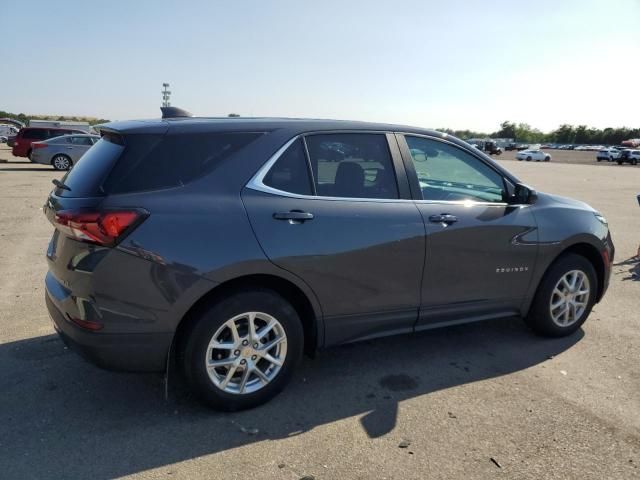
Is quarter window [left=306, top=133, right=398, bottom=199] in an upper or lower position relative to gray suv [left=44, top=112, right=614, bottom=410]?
upper

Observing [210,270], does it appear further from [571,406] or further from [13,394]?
[571,406]

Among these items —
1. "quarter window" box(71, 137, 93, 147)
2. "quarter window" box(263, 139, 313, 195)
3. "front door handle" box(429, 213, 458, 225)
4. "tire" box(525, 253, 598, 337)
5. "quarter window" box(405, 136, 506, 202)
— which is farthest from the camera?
"quarter window" box(71, 137, 93, 147)

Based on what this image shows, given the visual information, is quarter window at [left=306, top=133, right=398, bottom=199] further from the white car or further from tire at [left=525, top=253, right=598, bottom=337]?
the white car

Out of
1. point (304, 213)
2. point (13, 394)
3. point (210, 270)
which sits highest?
point (304, 213)

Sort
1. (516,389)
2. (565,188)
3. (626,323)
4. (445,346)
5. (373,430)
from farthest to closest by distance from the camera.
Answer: (565,188)
(626,323)
(445,346)
(516,389)
(373,430)

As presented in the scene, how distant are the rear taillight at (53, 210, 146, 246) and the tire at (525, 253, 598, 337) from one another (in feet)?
11.0

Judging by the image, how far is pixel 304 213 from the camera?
3.20m

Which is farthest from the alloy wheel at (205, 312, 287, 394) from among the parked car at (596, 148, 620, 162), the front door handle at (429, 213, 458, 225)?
the parked car at (596, 148, 620, 162)

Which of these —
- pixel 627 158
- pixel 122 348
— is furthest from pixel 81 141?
pixel 627 158

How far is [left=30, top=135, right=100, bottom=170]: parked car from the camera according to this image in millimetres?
20875

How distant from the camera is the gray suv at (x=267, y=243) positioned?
2832 millimetres

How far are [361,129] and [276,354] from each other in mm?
1686

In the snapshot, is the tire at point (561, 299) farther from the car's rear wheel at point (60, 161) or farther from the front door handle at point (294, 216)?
the car's rear wheel at point (60, 161)

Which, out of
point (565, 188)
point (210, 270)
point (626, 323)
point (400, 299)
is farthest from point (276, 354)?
point (565, 188)
